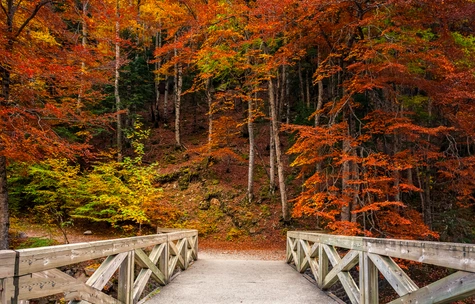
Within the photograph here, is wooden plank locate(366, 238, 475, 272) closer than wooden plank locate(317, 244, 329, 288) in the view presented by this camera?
Yes

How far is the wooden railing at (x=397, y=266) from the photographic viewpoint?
214cm

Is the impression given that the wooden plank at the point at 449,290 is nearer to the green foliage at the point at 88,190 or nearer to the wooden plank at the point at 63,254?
the wooden plank at the point at 63,254

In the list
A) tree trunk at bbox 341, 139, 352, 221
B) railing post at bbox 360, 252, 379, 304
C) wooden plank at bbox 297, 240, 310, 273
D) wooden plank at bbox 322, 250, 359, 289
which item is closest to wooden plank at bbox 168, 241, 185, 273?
wooden plank at bbox 297, 240, 310, 273

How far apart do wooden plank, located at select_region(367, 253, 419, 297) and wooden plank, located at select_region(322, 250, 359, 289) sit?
1.86 feet

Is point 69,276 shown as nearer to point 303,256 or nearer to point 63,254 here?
point 63,254

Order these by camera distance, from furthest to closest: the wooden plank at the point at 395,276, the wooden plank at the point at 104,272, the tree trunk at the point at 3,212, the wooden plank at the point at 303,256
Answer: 1. the tree trunk at the point at 3,212
2. the wooden plank at the point at 303,256
3. the wooden plank at the point at 104,272
4. the wooden plank at the point at 395,276

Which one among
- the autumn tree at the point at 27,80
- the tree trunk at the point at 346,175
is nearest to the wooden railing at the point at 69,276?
the autumn tree at the point at 27,80

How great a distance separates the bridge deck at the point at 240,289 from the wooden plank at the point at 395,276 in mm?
1664

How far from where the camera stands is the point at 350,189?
8.95 m

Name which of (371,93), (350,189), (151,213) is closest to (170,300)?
(350,189)

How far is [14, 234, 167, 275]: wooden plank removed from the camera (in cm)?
215

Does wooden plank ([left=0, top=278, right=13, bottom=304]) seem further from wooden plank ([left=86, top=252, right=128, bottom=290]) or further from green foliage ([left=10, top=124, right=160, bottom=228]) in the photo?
green foliage ([left=10, top=124, right=160, bottom=228])

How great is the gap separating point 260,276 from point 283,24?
765cm

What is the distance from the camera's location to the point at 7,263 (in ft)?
6.52
